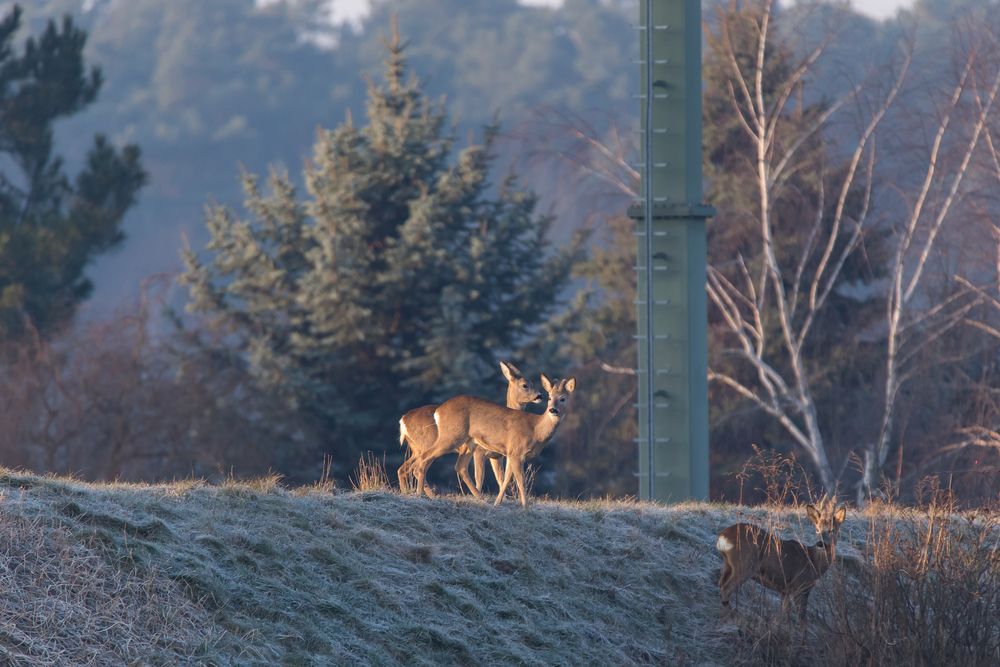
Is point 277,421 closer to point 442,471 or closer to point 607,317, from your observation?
point 442,471

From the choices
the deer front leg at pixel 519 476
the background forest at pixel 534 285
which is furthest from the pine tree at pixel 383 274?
the deer front leg at pixel 519 476

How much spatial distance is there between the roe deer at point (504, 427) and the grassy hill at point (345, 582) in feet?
1.35

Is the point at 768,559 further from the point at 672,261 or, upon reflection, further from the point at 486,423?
the point at 672,261

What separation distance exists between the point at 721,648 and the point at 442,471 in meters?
21.2

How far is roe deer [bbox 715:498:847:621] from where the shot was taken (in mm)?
10406

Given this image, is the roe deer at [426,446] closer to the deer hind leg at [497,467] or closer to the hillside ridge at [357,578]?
the deer hind leg at [497,467]

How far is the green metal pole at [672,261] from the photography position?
16.6 m

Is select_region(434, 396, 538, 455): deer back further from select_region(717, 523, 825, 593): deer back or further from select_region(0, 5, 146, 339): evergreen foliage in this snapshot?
select_region(0, 5, 146, 339): evergreen foliage

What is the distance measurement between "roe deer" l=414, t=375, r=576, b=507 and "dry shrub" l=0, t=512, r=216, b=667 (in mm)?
3344

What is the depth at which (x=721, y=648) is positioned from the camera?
10242 mm

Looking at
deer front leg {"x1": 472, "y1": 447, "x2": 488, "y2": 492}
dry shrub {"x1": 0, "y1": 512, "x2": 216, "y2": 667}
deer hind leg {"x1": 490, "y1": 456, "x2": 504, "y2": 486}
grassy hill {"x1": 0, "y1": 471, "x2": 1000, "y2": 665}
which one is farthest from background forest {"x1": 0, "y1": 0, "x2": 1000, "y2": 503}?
dry shrub {"x1": 0, "y1": 512, "x2": 216, "y2": 667}

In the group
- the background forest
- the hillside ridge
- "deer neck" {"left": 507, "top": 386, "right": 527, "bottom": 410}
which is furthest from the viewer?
the background forest

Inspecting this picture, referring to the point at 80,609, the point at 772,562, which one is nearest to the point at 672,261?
the point at 772,562

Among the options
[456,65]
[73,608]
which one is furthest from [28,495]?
[456,65]
